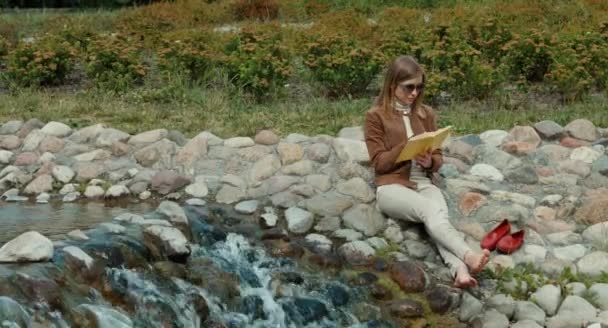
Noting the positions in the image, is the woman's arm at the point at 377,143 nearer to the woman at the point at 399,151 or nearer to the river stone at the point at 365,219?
the woman at the point at 399,151

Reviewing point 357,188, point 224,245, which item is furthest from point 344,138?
point 224,245

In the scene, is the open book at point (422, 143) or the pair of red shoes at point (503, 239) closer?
the open book at point (422, 143)

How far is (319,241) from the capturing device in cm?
710

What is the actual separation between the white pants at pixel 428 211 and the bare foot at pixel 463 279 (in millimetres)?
55

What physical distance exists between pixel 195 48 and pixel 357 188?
3385mm

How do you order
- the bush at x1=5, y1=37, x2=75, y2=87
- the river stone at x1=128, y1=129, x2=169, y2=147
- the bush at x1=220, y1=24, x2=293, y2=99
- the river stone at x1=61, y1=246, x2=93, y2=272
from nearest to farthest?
1. the river stone at x1=61, y1=246, x2=93, y2=272
2. the river stone at x1=128, y1=129, x2=169, y2=147
3. the bush at x1=220, y1=24, x2=293, y2=99
4. the bush at x1=5, y1=37, x2=75, y2=87

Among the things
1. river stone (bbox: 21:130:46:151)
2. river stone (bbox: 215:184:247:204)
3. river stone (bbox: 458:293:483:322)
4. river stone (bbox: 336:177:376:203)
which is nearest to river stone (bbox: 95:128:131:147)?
river stone (bbox: 21:130:46:151)

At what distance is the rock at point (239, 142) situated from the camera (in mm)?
8297

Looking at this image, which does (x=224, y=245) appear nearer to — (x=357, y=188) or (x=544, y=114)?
(x=357, y=188)

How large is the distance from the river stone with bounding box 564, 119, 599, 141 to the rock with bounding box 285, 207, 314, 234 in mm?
2250

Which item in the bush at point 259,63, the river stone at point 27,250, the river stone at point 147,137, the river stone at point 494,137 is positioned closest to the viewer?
the river stone at point 27,250

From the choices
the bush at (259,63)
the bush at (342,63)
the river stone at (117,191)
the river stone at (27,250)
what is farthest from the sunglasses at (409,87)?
the bush at (259,63)

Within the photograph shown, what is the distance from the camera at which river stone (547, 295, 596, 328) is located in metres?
6.36

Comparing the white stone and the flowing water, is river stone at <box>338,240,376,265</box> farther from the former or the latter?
the white stone
